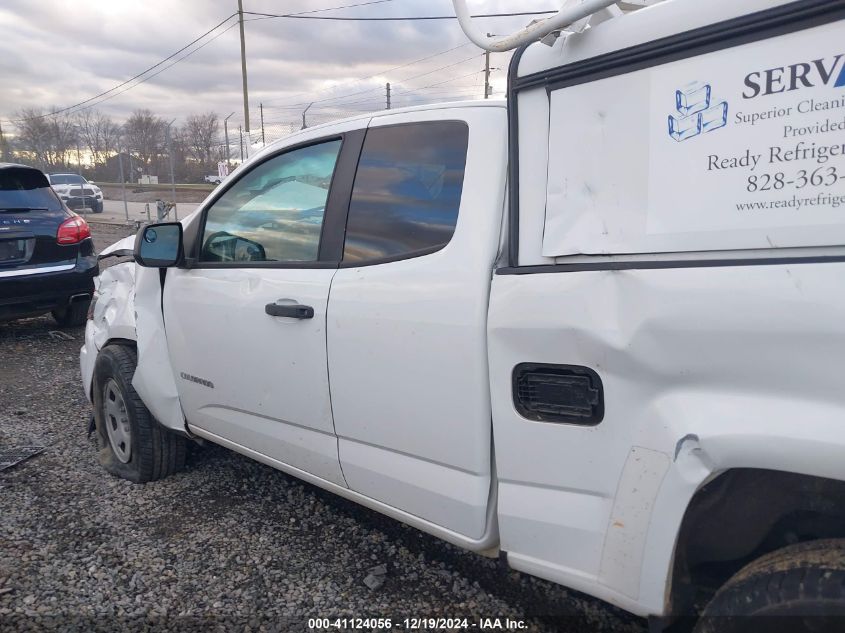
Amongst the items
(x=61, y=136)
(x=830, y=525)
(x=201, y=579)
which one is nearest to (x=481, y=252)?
(x=830, y=525)

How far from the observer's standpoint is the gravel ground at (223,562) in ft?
8.80

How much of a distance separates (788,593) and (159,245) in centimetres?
293

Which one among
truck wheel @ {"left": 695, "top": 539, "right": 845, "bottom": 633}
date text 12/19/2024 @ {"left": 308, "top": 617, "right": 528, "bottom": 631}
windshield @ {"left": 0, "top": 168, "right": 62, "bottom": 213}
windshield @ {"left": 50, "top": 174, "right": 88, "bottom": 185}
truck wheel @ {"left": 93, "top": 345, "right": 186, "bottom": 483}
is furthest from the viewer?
windshield @ {"left": 50, "top": 174, "right": 88, "bottom": 185}

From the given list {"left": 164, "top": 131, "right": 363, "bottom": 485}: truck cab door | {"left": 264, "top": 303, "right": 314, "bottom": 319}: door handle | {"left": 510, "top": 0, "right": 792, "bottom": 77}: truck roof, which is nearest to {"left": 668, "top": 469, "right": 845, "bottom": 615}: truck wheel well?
{"left": 510, "top": 0, "right": 792, "bottom": 77}: truck roof

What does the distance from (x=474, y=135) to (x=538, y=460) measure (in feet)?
3.61

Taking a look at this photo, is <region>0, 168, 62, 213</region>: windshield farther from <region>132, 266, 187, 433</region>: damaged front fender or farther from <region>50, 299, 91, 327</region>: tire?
<region>132, 266, 187, 433</region>: damaged front fender

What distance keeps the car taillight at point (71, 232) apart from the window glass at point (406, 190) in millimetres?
5469

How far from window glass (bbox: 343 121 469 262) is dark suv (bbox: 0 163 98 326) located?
5322 millimetres

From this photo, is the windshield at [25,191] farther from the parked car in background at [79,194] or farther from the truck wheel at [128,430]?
the parked car in background at [79,194]

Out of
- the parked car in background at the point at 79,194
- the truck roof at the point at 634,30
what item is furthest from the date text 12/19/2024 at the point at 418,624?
the parked car in background at the point at 79,194

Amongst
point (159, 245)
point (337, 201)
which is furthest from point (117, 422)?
point (337, 201)

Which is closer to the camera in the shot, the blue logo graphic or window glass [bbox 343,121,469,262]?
the blue logo graphic

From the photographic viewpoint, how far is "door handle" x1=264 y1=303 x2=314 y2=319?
104 inches

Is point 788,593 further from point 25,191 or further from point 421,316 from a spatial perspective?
point 25,191
